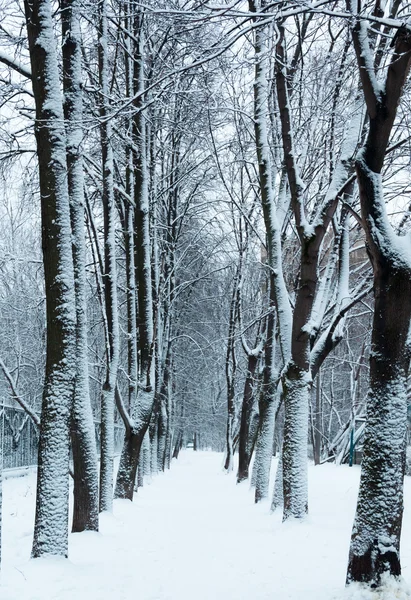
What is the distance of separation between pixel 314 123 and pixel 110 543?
8.03 metres

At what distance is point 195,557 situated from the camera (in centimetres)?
816

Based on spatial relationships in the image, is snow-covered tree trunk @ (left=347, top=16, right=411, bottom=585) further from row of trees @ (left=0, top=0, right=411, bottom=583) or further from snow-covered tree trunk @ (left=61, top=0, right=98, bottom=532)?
snow-covered tree trunk @ (left=61, top=0, right=98, bottom=532)

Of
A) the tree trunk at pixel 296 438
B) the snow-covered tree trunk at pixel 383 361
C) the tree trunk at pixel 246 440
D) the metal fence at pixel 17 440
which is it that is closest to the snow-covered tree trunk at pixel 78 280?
the tree trunk at pixel 296 438

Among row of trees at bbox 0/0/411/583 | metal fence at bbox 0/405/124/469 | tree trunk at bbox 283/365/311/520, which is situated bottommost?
metal fence at bbox 0/405/124/469

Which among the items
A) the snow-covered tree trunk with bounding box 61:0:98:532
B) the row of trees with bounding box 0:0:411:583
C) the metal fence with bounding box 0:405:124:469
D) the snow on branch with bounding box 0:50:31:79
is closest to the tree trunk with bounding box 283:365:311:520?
the row of trees with bounding box 0:0:411:583

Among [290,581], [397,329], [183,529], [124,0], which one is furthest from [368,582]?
[183,529]

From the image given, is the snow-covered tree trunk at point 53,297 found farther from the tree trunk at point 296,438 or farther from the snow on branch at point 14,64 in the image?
the tree trunk at point 296,438

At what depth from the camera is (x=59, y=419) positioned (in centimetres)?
687

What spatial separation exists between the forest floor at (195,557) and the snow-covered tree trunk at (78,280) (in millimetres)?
545

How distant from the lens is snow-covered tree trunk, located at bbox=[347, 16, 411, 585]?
520cm

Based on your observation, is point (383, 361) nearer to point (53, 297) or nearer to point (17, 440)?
point (53, 297)

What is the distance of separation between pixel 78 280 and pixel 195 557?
13.1ft

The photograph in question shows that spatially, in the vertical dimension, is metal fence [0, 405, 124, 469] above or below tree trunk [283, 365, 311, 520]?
below

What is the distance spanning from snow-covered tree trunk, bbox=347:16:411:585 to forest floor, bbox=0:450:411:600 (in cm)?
36
